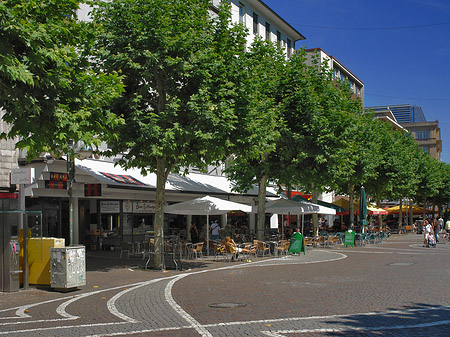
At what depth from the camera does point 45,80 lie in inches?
389

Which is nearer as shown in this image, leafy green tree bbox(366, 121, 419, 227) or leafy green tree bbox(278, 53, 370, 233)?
leafy green tree bbox(278, 53, 370, 233)

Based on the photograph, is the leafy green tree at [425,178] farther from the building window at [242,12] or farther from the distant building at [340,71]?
the building window at [242,12]

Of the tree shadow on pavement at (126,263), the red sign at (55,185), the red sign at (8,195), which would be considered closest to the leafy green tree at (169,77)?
the tree shadow on pavement at (126,263)

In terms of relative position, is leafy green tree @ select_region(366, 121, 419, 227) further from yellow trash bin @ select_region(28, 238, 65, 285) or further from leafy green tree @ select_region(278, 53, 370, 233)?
yellow trash bin @ select_region(28, 238, 65, 285)

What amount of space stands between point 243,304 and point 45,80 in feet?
19.7

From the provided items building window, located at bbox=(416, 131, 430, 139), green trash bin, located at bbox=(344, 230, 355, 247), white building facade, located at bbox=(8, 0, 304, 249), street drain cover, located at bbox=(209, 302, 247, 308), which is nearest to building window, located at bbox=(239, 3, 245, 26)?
white building facade, located at bbox=(8, 0, 304, 249)

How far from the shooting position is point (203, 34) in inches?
697

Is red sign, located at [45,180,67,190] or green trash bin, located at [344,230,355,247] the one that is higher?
red sign, located at [45,180,67,190]

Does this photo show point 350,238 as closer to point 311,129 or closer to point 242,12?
point 311,129

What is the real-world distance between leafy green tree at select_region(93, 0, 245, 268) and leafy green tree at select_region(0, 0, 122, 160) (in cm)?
463

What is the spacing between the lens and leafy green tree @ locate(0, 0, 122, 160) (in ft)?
29.8

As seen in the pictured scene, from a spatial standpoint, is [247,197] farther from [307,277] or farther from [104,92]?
[104,92]

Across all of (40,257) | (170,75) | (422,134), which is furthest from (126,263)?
(422,134)

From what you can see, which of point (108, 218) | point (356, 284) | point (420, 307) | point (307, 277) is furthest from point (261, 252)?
point (420, 307)
